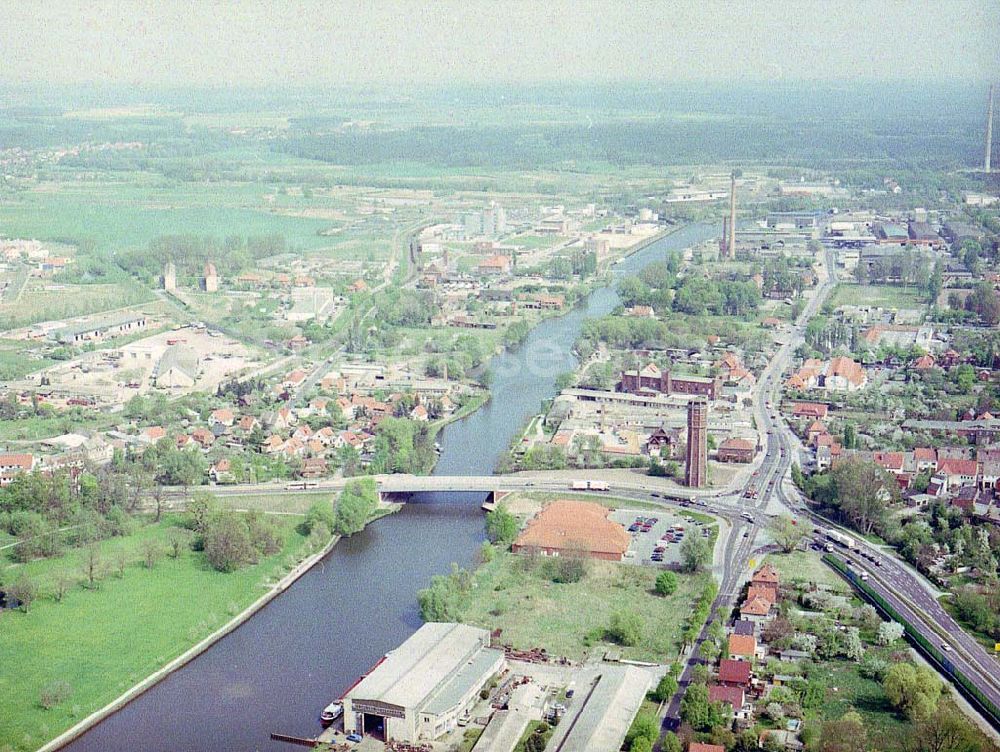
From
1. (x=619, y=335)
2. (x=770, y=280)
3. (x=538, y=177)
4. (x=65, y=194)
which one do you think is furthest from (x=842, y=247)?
(x=65, y=194)

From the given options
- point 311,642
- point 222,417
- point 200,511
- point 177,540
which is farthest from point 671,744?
point 222,417

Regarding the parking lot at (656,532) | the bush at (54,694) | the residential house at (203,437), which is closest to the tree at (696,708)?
the parking lot at (656,532)

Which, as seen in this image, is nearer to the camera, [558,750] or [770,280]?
[558,750]

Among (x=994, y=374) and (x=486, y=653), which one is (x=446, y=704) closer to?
(x=486, y=653)

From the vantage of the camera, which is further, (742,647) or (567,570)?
(567,570)

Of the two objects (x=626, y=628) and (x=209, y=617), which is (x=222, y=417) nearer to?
(x=209, y=617)
